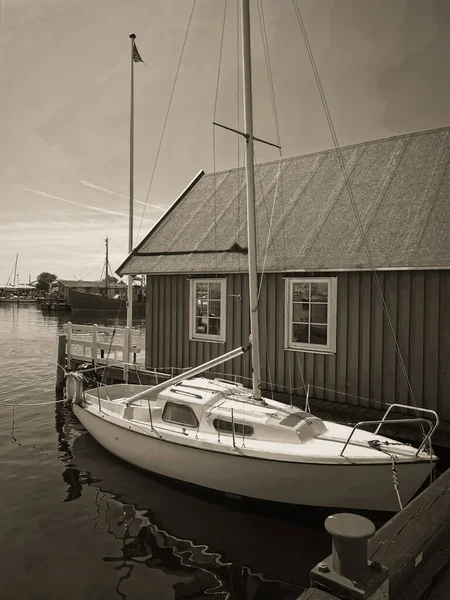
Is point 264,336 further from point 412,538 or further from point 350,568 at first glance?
point 350,568

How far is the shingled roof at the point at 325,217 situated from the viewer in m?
10.4

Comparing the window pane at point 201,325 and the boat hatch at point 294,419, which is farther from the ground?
the window pane at point 201,325

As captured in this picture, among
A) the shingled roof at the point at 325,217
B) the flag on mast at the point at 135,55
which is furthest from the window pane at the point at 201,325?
the flag on mast at the point at 135,55

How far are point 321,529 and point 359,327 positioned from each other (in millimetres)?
4647

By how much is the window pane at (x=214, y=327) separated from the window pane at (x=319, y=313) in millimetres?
2970

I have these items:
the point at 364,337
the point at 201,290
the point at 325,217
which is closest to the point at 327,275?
the point at 364,337

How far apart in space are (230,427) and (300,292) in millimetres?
4406

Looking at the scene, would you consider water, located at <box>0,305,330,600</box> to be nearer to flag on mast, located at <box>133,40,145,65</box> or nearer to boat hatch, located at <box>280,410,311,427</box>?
boat hatch, located at <box>280,410,311,427</box>

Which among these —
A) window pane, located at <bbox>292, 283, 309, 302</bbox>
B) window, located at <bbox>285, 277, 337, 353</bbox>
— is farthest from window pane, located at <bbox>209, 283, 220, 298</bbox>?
window pane, located at <bbox>292, 283, 309, 302</bbox>

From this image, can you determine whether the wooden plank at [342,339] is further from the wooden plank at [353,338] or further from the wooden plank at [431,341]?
the wooden plank at [431,341]

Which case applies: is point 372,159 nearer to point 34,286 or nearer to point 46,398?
point 46,398

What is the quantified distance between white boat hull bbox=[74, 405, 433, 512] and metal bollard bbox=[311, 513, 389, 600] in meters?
4.46

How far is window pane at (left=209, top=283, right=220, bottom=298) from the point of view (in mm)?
13309

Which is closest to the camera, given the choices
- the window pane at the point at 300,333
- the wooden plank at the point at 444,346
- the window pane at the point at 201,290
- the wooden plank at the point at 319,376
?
the wooden plank at the point at 444,346
